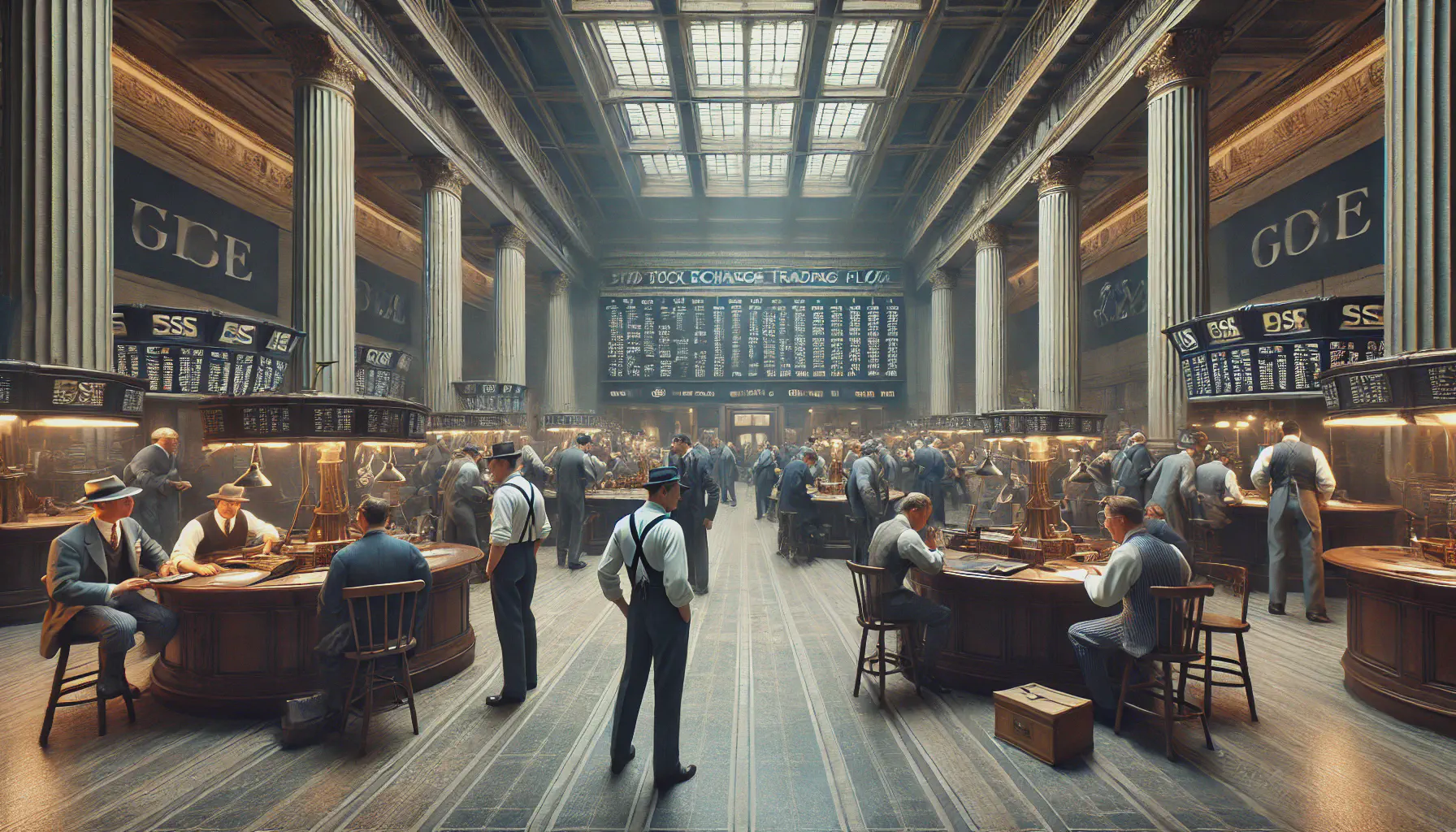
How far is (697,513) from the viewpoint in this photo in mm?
6910

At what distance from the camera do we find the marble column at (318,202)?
809cm

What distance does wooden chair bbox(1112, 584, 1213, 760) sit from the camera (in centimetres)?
348

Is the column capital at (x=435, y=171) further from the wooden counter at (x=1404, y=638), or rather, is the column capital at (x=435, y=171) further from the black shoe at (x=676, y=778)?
the wooden counter at (x=1404, y=638)

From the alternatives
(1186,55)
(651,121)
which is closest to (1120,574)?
(1186,55)

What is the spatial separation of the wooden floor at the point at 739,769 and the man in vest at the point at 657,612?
0.32 m

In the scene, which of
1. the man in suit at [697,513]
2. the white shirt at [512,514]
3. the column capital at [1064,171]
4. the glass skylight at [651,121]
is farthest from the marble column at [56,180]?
the column capital at [1064,171]

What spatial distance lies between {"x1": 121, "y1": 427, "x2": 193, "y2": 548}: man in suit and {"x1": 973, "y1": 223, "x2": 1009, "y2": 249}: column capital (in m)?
15.4

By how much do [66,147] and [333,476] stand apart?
137 inches

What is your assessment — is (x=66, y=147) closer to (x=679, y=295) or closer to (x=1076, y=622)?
(x=1076, y=622)

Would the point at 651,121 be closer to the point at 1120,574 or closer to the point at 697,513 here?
the point at 697,513

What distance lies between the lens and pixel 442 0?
425 inches

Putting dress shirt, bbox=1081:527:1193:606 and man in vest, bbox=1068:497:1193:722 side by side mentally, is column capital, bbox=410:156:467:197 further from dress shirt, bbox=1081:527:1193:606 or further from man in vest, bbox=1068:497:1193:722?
dress shirt, bbox=1081:527:1193:606

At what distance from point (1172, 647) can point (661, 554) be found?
2.94 metres

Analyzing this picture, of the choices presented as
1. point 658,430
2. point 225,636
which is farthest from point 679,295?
point 225,636
